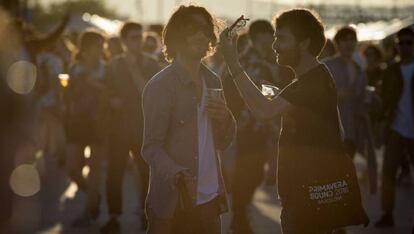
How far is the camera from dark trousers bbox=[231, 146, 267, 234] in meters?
11.3

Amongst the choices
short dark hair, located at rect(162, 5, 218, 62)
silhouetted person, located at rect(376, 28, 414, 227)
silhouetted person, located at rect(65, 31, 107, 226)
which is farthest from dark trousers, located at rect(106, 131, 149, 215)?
short dark hair, located at rect(162, 5, 218, 62)

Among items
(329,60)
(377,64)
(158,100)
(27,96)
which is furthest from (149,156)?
(377,64)

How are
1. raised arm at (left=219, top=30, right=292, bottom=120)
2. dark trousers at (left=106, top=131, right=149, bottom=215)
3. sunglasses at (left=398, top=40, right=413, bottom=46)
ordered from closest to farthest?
raised arm at (left=219, top=30, right=292, bottom=120) < dark trousers at (left=106, top=131, right=149, bottom=215) < sunglasses at (left=398, top=40, right=413, bottom=46)

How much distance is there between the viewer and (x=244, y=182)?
38.1 feet

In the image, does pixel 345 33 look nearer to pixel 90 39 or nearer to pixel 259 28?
pixel 259 28

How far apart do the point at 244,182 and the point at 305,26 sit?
17.2ft

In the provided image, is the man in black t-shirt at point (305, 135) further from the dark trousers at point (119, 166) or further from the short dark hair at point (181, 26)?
the dark trousers at point (119, 166)

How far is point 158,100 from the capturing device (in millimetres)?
6496

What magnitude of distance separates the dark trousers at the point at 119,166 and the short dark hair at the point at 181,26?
470 centimetres

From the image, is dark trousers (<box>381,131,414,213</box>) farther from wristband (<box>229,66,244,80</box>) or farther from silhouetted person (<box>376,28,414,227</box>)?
wristband (<box>229,66,244,80</box>)

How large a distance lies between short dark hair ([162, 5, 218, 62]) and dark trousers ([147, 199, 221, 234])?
0.89m

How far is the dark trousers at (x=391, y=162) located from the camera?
12.0 meters

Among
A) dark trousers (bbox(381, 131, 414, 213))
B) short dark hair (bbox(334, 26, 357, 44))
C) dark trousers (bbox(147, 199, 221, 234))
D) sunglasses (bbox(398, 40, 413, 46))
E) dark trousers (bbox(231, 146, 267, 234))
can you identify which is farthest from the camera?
short dark hair (bbox(334, 26, 357, 44))

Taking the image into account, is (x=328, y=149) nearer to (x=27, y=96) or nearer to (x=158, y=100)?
(x=158, y=100)
